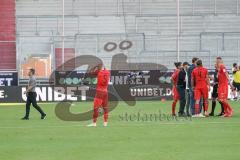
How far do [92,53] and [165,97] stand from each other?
7474 mm

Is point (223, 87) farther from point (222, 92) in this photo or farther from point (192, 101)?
point (192, 101)

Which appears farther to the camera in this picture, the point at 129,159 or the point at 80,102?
the point at 80,102

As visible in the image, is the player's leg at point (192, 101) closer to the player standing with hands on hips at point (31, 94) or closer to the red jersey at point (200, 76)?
the red jersey at point (200, 76)

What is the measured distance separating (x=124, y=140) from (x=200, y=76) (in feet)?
25.7

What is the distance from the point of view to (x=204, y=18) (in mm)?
45031

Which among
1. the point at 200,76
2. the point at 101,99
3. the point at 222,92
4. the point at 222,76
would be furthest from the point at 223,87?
the point at 101,99

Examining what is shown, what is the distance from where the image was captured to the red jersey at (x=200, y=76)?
23172mm

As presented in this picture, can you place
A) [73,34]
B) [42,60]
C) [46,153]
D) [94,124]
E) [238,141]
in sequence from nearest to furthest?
[46,153], [238,141], [94,124], [42,60], [73,34]

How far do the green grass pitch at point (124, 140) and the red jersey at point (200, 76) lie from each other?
1.32 meters

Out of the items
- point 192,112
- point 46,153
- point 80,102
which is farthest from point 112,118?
point 80,102

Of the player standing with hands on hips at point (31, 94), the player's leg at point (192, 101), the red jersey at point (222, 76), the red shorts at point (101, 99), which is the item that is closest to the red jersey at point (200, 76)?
the player's leg at point (192, 101)

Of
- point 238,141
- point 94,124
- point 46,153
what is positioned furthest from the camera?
point 94,124

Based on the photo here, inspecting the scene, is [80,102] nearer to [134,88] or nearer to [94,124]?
[134,88]

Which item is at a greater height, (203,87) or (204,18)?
(204,18)
